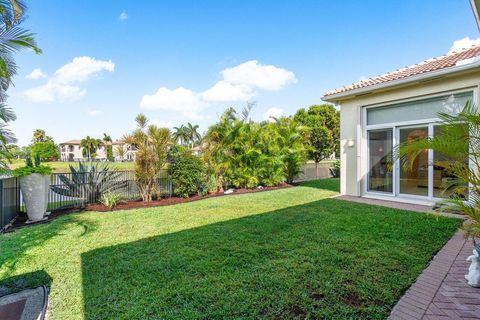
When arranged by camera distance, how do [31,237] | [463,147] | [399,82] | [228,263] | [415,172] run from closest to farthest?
[463,147] → [228,263] → [31,237] → [399,82] → [415,172]

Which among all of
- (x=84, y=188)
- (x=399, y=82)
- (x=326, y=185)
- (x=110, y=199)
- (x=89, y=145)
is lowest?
(x=326, y=185)

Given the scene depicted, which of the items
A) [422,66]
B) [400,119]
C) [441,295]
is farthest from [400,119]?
[441,295]

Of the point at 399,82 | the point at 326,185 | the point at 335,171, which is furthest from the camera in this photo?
the point at 335,171

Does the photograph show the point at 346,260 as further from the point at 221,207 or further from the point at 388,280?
the point at 221,207

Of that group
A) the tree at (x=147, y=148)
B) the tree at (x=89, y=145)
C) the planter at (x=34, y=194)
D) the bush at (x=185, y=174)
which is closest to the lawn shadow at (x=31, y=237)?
the planter at (x=34, y=194)

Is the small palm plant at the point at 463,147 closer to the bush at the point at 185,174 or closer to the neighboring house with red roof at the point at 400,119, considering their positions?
the neighboring house with red roof at the point at 400,119

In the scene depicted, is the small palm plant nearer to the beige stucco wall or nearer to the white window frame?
the white window frame

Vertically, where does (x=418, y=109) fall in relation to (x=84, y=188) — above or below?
above

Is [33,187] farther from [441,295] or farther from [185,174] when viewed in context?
[441,295]

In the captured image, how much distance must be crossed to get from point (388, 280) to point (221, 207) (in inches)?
232

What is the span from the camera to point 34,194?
718cm

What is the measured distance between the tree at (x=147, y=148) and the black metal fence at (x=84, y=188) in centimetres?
39

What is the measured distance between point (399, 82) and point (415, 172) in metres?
3.05

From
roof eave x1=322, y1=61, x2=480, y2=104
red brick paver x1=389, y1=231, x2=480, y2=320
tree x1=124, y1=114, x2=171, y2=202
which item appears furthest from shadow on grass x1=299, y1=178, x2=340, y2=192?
red brick paver x1=389, y1=231, x2=480, y2=320
